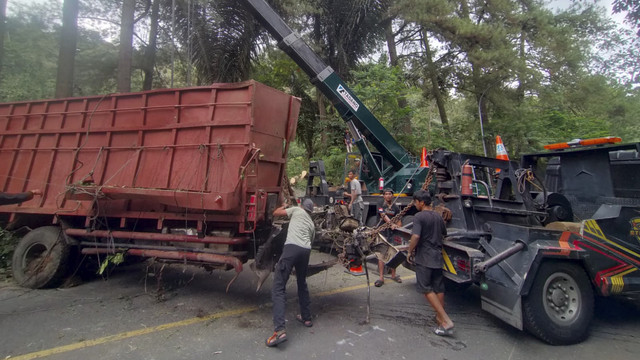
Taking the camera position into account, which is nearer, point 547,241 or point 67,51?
point 547,241

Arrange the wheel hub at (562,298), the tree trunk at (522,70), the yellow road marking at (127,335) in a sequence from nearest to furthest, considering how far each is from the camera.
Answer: the yellow road marking at (127,335) < the wheel hub at (562,298) < the tree trunk at (522,70)

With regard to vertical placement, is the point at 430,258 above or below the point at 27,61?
below

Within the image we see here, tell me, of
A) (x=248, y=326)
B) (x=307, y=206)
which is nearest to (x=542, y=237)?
(x=307, y=206)

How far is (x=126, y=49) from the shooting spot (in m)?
10.6

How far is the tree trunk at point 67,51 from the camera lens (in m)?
9.53

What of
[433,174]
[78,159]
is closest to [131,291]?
[78,159]

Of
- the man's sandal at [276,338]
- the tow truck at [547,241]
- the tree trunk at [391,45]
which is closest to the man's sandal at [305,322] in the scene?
the man's sandal at [276,338]

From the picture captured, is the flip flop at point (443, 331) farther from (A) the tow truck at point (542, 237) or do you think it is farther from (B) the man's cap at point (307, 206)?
(B) the man's cap at point (307, 206)

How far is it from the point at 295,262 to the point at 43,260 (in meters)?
4.43

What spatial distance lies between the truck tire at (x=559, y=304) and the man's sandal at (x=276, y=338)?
277cm

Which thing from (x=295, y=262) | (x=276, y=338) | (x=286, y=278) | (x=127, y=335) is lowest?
(x=127, y=335)

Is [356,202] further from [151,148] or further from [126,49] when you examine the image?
[126,49]

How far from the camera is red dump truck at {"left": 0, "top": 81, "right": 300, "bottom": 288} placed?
15.2 ft

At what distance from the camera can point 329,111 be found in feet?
51.4
